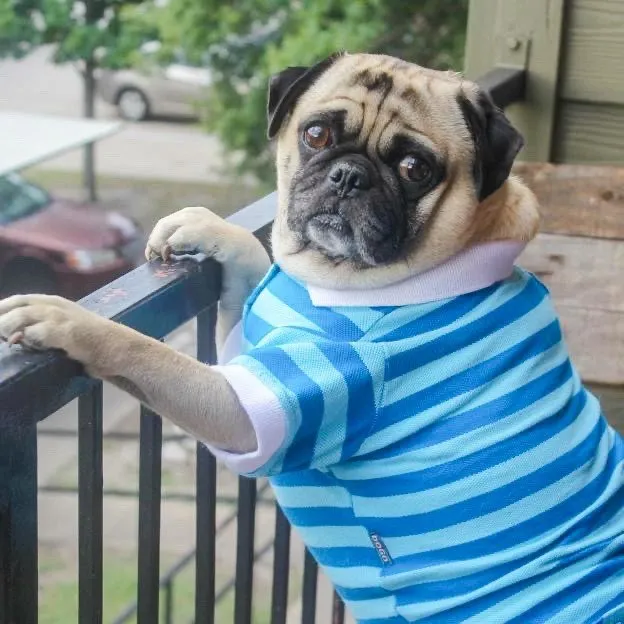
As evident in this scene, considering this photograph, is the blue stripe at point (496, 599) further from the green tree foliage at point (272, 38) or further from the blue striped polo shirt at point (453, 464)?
the green tree foliage at point (272, 38)

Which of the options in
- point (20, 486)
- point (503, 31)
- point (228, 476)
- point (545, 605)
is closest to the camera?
point (20, 486)

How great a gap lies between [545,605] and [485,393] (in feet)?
0.92

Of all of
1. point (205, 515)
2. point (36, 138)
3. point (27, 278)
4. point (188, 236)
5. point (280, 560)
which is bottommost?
point (27, 278)

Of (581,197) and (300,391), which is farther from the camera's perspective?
(581,197)

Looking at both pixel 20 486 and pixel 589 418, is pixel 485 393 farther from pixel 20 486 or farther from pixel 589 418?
pixel 20 486

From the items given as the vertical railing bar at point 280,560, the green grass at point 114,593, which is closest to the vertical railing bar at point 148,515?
the vertical railing bar at point 280,560

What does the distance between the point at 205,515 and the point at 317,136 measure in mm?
516

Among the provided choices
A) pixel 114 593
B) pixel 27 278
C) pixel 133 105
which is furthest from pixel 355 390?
pixel 133 105

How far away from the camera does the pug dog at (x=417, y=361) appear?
1337mm

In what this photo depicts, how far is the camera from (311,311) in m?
1.40

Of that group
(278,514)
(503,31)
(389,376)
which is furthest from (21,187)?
(389,376)

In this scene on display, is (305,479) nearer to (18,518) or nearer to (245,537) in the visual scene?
(245,537)

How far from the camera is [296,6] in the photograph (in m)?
7.20

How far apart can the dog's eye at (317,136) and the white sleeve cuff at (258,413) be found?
1.25 ft
